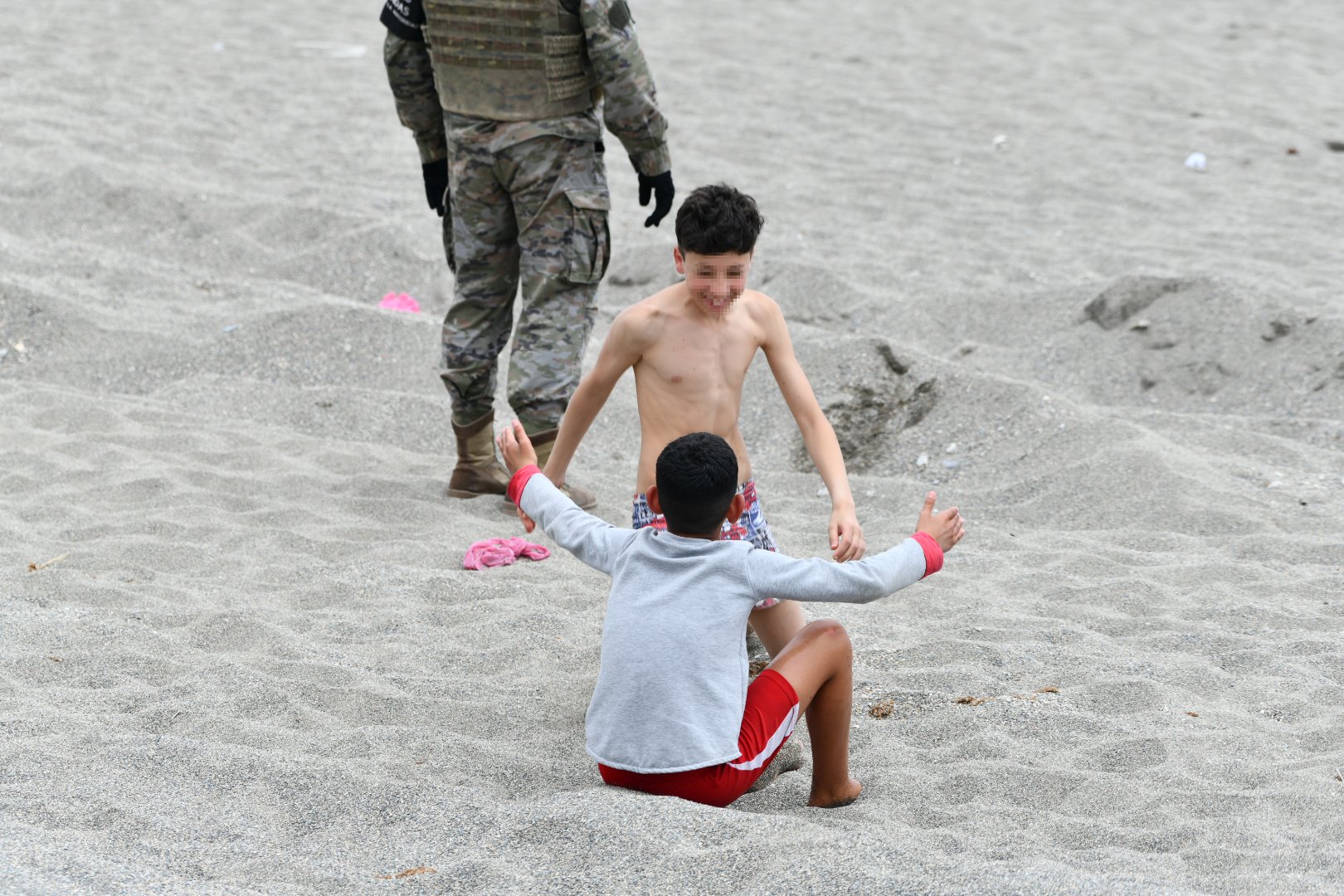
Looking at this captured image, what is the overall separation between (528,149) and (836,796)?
103 inches

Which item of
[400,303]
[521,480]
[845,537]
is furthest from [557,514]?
[400,303]

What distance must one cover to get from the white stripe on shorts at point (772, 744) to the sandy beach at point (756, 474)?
0.14 m

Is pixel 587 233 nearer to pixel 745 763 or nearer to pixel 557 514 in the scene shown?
pixel 557 514

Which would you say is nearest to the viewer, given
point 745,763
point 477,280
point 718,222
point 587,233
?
point 745,763

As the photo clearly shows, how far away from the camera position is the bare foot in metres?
3.08

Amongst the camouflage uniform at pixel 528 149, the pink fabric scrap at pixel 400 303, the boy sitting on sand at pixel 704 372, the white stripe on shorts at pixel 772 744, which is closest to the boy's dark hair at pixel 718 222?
the boy sitting on sand at pixel 704 372

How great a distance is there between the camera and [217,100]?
10.2 metres

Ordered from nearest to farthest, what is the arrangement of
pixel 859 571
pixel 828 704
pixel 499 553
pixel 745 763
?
1. pixel 859 571
2. pixel 745 763
3. pixel 828 704
4. pixel 499 553

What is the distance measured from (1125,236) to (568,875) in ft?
21.4

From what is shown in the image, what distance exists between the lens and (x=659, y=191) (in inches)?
185

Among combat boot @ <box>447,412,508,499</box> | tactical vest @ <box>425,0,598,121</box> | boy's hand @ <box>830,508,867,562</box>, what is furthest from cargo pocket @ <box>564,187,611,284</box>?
boy's hand @ <box>830,508,867,562</box>

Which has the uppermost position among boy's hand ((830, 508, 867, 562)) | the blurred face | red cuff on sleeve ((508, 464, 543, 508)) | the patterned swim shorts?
the blurred face

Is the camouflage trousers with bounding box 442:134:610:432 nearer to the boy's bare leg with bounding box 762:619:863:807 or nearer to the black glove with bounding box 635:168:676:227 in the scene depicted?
the black glove with bounding box 635:168:676:227

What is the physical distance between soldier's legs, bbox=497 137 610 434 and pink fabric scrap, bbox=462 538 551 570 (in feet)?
1.60
